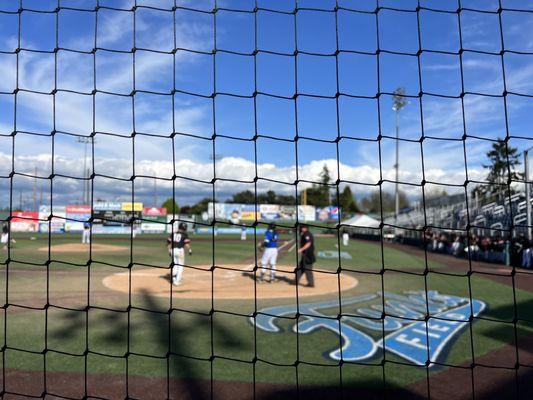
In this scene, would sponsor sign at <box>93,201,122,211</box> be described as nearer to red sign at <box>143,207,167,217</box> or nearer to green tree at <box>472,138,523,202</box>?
red sign at <box>143,207,167,217</box>

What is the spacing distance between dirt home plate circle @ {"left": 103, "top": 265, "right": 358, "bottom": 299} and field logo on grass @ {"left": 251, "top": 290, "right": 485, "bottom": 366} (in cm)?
86

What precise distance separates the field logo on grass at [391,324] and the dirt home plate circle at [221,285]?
0.86 meters

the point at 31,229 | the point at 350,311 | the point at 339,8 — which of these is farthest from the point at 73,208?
the point at 339,8

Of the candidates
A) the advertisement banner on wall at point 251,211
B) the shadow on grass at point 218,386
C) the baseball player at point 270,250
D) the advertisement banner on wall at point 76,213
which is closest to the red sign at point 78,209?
the advertisement banner on wall at point 76,213

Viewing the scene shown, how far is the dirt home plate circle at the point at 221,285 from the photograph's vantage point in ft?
28.7

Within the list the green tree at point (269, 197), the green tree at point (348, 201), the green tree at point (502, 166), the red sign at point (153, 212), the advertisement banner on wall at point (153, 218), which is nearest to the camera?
the green tree at point (502, 166)

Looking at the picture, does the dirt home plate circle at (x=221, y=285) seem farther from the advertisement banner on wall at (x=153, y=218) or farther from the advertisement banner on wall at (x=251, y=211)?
the advertisement banner on wall at (x=153, y=218)

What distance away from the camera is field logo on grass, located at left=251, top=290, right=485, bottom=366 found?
501 centimetres

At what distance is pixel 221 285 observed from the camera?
9883 millimetres

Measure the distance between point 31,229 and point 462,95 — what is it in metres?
46.5

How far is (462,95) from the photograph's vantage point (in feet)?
12.0

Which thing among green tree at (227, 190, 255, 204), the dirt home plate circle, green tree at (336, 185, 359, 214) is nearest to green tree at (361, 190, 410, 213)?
green tree at (336, 185, 359, 214)

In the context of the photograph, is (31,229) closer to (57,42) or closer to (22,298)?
(22,298)

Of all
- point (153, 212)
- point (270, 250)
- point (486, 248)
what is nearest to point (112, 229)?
point (153, 212)
